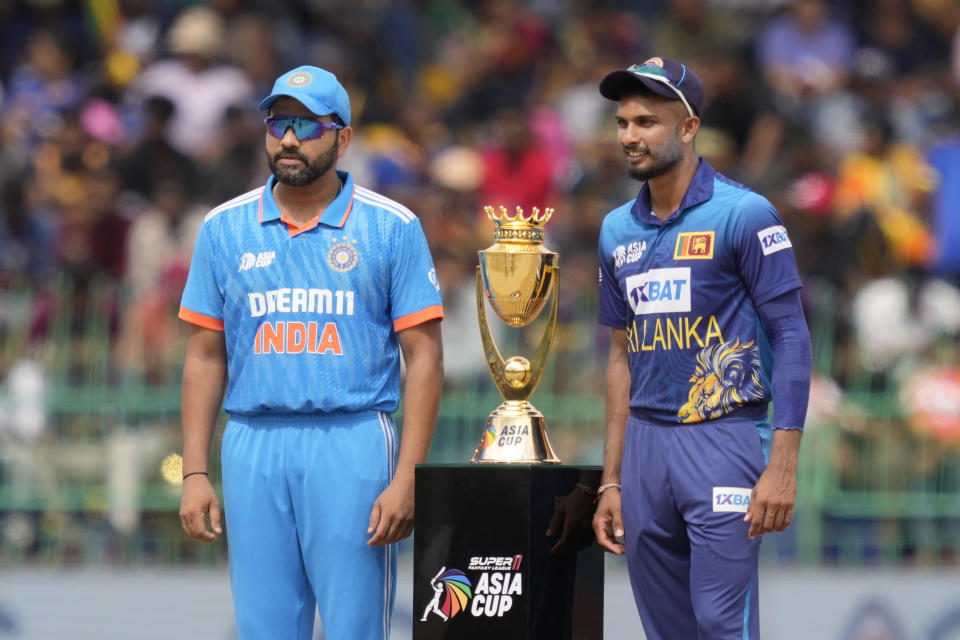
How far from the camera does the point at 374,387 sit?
574 centimetres

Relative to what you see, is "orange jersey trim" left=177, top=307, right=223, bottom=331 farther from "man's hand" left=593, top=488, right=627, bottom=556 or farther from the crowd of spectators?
the crowd of spectators

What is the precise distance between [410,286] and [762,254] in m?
1.21

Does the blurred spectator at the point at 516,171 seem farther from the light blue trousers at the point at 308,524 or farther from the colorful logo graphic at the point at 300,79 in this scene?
the light blue trousers at the point at 308,524

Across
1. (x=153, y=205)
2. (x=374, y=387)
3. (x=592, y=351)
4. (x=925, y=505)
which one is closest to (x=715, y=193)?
(x=374, y=387)

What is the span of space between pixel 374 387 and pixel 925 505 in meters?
4.22

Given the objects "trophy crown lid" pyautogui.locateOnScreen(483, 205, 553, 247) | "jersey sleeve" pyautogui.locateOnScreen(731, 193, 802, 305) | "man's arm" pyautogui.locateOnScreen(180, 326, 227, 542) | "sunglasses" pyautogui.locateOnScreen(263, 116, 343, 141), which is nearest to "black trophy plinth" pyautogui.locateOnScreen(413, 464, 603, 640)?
"man's arm" pyautogui.locateOnScreen(180, 326, 227, 542)

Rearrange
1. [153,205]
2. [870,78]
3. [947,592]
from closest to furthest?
[947,592]
[153,205]
[870,78]

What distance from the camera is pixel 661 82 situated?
5.57 m

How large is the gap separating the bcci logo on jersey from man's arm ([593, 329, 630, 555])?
0.26 m

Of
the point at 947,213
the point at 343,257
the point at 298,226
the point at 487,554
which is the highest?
the point at 947,213

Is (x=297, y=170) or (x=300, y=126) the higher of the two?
(x=300, y=126)

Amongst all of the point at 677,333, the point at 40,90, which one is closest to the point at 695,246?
the point at 677,333

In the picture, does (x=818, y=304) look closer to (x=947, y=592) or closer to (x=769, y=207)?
(x=947, y=592)

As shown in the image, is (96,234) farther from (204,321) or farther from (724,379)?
(724,379)
